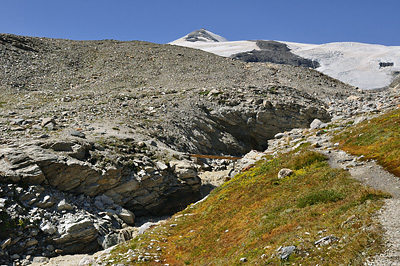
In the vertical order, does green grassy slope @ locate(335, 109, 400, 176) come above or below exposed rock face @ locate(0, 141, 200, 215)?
above

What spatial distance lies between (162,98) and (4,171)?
78.2 feet

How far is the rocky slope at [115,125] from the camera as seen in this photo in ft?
61.3

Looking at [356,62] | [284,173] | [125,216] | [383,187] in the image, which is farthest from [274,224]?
[356,62]

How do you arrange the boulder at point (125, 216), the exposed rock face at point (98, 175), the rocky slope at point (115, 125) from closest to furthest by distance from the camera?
1. the rocky slope at point (115, 125)
2. the exposed rock face at point (98, 175)
3. the boulder at point (125, 216)

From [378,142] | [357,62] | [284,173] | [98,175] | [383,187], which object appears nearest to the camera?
[383,187]

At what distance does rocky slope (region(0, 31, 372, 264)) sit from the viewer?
61.3 feet

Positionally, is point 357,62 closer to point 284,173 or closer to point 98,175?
point 284,173

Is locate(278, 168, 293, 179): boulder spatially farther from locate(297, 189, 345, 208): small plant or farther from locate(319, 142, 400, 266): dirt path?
locate(297, 189, 345, 208): small plant

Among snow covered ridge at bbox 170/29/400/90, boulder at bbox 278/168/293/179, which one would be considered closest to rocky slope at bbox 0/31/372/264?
boulder at bbox 278/168/293/179

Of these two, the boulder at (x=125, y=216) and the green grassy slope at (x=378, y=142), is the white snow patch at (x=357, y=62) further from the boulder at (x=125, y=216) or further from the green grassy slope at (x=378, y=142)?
the boulder at (x=125, y=216)

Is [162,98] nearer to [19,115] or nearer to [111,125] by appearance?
[111,125]

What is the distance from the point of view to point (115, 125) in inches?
1160

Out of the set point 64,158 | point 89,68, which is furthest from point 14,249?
point 89,68

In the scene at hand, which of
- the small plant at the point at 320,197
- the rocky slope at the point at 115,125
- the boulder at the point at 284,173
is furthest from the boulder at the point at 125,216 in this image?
the small plant at the point at 320,197
